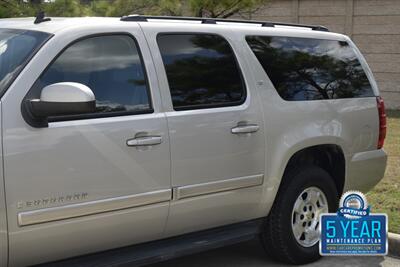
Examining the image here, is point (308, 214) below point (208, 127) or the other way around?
below

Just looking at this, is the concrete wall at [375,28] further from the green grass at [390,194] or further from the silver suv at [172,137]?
the silver suv at [172,137]

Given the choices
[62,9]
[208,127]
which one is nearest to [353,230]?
[208,127]

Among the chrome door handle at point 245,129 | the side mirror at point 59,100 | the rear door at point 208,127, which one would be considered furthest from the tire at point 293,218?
the side mirror at point 59,100

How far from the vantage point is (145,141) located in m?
3.76

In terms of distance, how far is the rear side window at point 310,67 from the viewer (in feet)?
15.6

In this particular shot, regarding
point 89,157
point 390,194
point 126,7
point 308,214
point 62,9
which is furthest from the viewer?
point 126,7

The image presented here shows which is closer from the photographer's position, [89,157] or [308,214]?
[89,157]

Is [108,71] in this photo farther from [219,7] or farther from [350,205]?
[219,7]

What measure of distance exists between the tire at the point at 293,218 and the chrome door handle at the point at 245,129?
0.65 metres

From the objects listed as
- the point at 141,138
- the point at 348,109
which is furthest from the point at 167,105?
the point at 348,109

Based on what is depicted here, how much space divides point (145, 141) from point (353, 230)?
7.63ft

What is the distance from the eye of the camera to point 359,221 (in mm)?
5152

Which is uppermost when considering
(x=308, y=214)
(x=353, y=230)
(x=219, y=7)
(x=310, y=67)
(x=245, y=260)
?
(x=219, y=7)

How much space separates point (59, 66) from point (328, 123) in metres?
2.42
